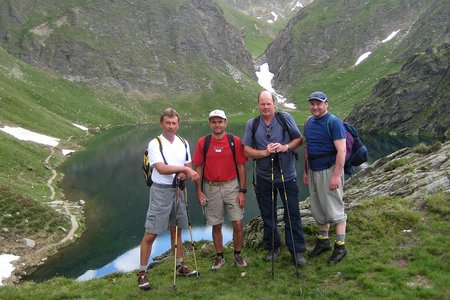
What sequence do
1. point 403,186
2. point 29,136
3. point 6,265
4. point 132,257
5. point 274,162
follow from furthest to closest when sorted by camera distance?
point 29,136
point 132,257
point 6,265
point 403,186
point 274,162

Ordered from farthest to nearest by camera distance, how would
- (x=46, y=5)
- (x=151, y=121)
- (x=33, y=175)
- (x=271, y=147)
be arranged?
(x=46, y=5)
(x=151, y=121)
(x=33, y=175)
(x=271, y=147)

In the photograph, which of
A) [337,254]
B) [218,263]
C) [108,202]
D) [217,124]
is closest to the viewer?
[217,124]

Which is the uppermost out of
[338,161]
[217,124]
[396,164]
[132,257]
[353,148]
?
[396,164]

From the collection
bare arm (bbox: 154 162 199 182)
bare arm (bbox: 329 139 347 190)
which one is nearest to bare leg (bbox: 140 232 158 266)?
bare arm (bbox: 154 162 199 182)

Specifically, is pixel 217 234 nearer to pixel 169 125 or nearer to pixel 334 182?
pixel 169 125

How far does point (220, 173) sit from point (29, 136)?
7597 centimetres

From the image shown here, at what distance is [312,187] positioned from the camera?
1323 cm

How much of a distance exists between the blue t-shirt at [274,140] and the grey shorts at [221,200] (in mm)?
1021

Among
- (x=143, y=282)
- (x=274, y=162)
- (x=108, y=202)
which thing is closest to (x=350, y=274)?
(x=274, y=162)

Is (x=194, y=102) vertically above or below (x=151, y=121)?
above

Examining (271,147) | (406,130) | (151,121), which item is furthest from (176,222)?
(151,121)

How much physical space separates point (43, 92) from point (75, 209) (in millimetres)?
104037

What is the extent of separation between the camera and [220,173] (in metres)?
12.7

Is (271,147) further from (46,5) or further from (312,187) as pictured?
(46,5)
